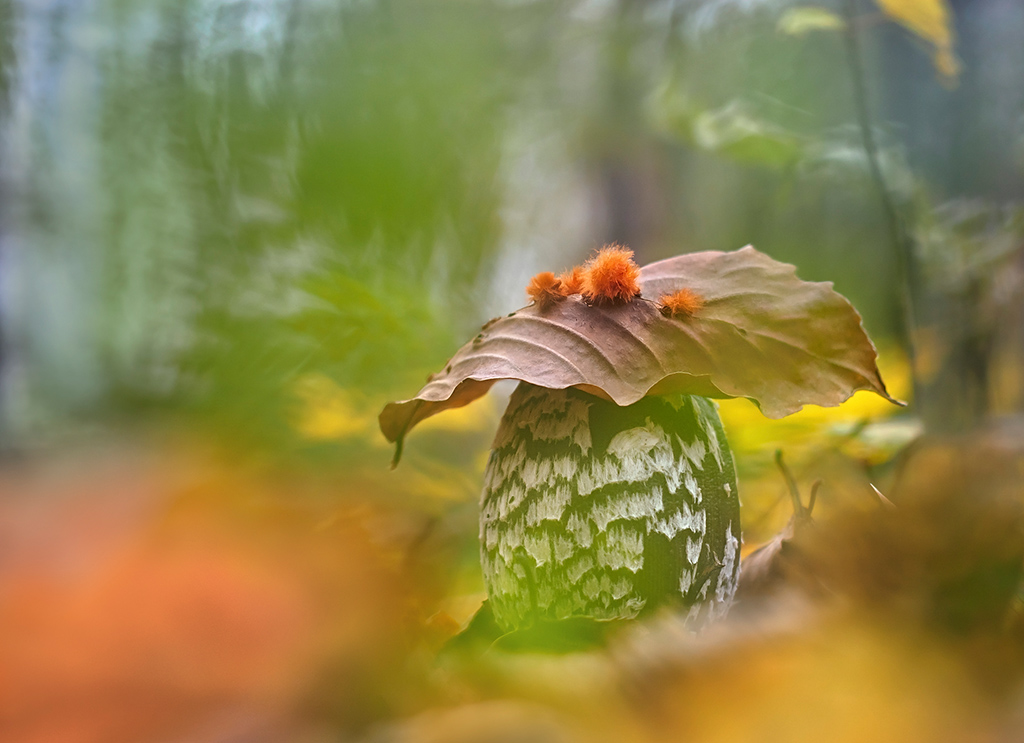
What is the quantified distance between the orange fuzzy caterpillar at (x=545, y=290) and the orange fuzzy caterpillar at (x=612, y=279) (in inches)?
0.6

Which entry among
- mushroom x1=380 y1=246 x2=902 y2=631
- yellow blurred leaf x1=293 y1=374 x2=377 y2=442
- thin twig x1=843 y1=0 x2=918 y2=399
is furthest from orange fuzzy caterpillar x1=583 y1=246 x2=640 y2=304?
thin twig x1=843 y1=0 x2=918 y2=399

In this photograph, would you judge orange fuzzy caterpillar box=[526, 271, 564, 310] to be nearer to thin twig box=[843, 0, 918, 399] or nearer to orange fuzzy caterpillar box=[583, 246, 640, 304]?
orange fuzzy caterpillar box=[583, 246, 640, 304]

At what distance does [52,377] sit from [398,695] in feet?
0.87

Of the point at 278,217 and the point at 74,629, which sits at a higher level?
the point at 278,217

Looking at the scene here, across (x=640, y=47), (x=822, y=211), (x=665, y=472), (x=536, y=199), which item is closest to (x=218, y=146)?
(x=665, y=472)

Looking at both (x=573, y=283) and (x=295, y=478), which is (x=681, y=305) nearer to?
(x=573, y=283)

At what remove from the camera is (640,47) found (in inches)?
79.4

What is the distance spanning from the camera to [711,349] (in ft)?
1.00

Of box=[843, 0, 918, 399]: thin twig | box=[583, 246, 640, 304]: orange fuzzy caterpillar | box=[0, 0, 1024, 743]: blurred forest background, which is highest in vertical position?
box=[843, 0, 918, 399]: thin twig

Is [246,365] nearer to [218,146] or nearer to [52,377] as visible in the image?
[218,146]

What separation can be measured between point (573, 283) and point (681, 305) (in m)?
0.06

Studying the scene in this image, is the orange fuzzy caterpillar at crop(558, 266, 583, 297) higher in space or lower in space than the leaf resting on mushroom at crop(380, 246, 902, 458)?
higher

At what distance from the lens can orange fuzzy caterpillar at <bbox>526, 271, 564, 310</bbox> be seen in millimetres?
336

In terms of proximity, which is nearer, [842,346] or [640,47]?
[842,346]
